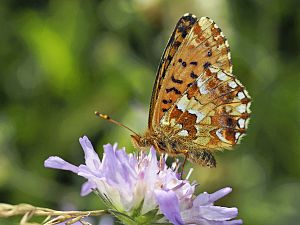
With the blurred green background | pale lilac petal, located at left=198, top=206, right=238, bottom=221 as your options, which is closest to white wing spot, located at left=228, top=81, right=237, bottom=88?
pale lilac petal, located at left=198, top=206, right=238, bottom=221

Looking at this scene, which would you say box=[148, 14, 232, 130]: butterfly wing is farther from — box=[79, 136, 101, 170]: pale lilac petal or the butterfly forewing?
box=[79, 136, 101, 170]: pale lilac petal

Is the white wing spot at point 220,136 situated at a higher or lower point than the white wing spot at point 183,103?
lower

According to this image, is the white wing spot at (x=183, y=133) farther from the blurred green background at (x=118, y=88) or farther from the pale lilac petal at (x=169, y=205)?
the blurred green background at (x=118, y=88)

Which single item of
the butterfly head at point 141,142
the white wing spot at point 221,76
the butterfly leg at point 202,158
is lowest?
the butterfly leg at point 202,158

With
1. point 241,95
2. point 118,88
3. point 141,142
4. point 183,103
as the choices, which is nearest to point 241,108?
point 241,95

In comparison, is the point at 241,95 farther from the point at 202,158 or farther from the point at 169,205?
the point at 169,205

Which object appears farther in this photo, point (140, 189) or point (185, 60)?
point (185, 60)

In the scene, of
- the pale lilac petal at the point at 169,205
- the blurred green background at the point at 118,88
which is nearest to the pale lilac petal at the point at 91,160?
the pale lilac petal at the point at 169,205
